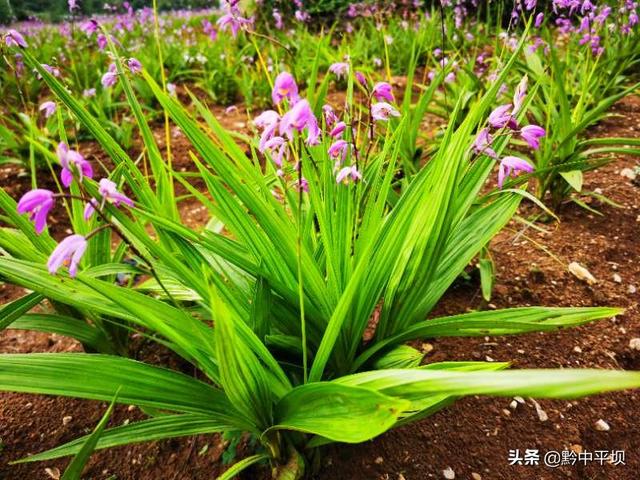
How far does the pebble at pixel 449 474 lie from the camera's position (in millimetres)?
1260

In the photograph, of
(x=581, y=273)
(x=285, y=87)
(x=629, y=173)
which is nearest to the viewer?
(x=285, y=87)

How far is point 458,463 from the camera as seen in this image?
4.24ft

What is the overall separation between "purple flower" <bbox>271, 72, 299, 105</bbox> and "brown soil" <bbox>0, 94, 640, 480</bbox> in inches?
39.3

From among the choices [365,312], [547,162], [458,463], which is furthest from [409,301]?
[547,162]

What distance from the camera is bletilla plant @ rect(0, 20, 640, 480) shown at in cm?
82

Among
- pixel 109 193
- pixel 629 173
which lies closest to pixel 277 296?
pixel 109 193

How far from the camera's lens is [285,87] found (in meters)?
0.83

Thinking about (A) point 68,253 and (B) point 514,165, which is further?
(B) point 514,165

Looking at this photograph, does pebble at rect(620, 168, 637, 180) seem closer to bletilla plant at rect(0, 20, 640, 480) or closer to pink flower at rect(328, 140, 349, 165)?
bletilla plant at rect(0, 20, 640, 480)

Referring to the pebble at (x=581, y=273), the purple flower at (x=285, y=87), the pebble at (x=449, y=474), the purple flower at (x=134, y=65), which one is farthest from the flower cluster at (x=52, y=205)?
the pebble at (x=581, y=273)

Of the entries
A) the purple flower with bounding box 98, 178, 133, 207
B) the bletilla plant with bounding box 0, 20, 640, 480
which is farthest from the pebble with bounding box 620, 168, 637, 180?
the purple flower with bounding box 98, 178, 133, 207

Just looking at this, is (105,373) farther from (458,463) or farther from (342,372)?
(458,463)

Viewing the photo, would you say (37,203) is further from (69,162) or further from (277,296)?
(277,296)

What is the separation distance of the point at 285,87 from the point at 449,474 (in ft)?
3.69
